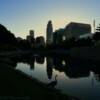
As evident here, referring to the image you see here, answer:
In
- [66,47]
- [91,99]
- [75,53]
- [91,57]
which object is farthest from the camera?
[66,47]

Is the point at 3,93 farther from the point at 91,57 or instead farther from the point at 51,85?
the point at 91,57

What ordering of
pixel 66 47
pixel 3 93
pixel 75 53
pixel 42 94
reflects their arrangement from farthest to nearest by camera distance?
1. pixel 66 47
2. pixel 75 53
3. pixel 42 94
4. pixel 3 93

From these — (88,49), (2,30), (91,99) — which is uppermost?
(2,30)

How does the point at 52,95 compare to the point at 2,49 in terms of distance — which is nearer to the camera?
the point at 52,95

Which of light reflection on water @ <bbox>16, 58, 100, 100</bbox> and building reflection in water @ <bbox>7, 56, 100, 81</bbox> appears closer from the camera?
light reflection on water @ <bbox>16, 58, 100, 100</bbox>

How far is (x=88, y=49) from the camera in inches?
3802

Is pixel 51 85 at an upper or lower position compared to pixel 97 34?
lower

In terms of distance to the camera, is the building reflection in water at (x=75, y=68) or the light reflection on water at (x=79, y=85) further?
the building reflection in water at (x=75, y=68)

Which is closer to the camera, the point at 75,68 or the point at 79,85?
the point at 79,85

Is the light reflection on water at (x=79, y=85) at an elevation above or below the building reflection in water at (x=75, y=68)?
below

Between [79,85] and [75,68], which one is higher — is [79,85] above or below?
below

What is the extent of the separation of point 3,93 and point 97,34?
353ft

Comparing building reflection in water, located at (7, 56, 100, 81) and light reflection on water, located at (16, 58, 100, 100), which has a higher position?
building reflection in water, located at (7, 56, 100, 81)

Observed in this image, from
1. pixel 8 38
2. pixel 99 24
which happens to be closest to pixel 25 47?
pixel 99 24
